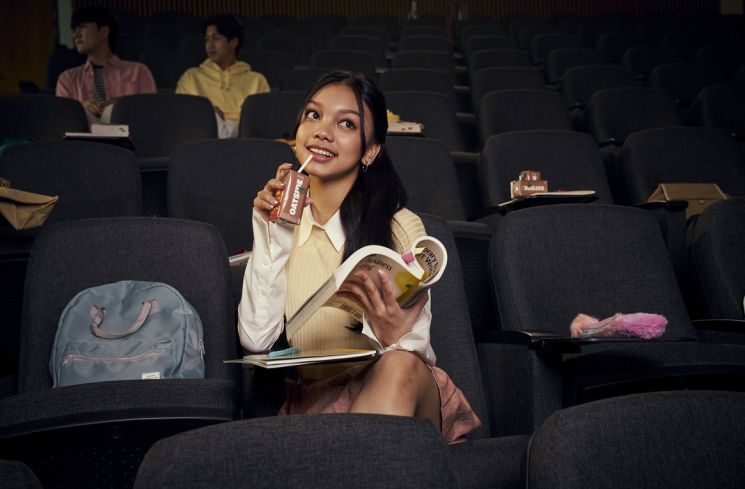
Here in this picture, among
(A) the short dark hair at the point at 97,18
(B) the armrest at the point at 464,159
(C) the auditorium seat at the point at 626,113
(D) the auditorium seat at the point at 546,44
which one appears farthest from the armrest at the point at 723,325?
(D) the auditorium seat at the point at 546,44

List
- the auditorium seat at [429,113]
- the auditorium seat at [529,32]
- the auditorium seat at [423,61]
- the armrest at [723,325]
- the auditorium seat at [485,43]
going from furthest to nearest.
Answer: the auditorium seat at [529,32], the auditorium seat at [485,43], the auditorium seat at [423,61], the auditorium seat at [429,113], the armrest at [723,325]

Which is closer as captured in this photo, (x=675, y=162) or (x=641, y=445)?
(x=641, y=445)

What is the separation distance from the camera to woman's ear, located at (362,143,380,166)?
1.61 m

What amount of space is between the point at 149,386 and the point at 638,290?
1054 mm

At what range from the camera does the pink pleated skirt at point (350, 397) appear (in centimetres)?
133

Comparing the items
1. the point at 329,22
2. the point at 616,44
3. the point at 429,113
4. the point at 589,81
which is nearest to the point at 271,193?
the point at 429,113

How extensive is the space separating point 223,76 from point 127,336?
8.03ft

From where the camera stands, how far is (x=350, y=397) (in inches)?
51.4

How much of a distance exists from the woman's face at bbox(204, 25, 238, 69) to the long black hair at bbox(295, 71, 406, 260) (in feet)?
7.25

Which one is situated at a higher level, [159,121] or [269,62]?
[269,62]

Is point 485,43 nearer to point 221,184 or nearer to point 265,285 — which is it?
point 221,184

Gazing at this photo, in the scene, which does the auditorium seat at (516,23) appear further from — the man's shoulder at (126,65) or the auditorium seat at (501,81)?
the man's shoulder at (126,65)

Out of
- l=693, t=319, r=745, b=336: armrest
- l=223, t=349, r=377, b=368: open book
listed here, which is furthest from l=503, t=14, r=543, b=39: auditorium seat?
l=223, t=349, r=377, b=368: open book

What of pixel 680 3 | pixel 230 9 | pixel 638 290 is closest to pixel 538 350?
pixel 638 290
